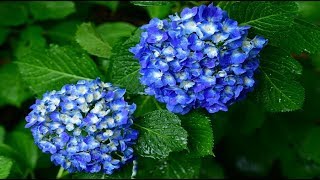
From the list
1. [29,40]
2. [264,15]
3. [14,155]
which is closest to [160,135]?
[264,15]


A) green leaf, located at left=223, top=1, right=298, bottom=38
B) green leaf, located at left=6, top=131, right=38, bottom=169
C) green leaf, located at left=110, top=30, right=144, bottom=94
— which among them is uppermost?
green leaf, located at left=223, top=1, right=298, bottom=38

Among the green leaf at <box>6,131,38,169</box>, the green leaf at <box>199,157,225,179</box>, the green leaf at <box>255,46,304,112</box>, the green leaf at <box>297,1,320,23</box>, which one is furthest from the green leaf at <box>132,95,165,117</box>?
the green leaf at <box>297,1,320,23</box>

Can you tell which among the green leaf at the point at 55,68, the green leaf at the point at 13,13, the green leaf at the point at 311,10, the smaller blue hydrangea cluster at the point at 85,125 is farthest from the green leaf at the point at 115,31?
the green leaf at the point at 311,10

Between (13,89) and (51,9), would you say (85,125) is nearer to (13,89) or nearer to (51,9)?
(13,89)

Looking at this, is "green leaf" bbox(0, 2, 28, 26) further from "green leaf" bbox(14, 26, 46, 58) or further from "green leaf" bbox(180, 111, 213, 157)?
"green leaf" bbox(180, 111, 213, 157)

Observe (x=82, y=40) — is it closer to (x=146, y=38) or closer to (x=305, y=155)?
(x=146, y=38)

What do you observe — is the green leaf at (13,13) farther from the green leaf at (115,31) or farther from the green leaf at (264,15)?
A: the green leaf at (264,15)
